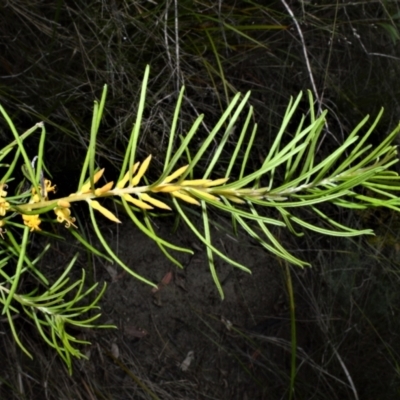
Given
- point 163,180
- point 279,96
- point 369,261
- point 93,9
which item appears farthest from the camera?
point 369,261

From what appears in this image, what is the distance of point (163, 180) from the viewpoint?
1.13 feet

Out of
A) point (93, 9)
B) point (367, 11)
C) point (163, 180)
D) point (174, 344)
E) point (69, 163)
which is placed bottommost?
point (174, 344)

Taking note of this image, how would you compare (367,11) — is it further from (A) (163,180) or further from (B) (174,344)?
(A) (163,180)

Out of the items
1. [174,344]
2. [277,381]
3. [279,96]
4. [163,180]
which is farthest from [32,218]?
[277,381]

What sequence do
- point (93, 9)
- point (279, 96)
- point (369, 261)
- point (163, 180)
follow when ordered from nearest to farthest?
point (163, 180)
point (93, 9)
point (279, 96)
point (369, 261)

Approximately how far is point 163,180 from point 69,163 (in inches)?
32.5

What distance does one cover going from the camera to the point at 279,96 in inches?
52.0

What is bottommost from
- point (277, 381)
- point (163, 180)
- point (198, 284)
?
point (277, 381)

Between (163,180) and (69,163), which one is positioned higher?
(163,180)

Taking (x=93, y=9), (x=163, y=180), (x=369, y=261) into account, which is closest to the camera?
(x=163, y=180)

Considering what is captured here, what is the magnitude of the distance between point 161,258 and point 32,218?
1.09 meters

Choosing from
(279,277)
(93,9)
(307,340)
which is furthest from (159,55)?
(307,340)

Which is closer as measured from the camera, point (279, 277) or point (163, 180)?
point (163, 180)

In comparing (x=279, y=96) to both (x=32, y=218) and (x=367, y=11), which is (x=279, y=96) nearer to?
(x=367, y=11)
